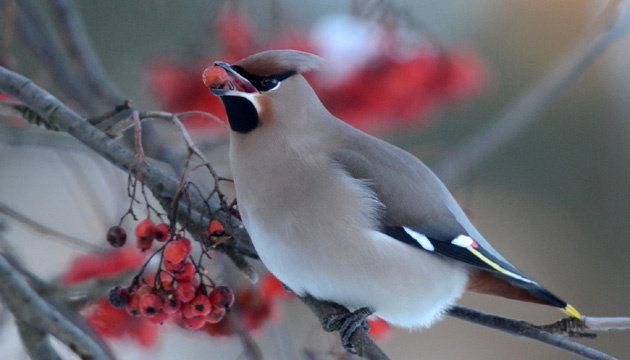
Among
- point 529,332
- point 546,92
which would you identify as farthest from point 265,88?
point 546,92

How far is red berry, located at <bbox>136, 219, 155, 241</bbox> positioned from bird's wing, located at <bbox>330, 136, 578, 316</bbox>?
0.43 m

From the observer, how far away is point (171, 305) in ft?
4.55

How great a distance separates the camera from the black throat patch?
1493 mm

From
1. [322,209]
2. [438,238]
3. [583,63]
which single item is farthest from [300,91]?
[583,63]

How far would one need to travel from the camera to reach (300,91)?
62.2 inches

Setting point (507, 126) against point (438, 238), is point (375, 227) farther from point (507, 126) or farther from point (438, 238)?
point (507, 126)

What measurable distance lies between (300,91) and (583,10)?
13.2 ft

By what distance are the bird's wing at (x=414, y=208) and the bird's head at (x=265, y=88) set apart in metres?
0.14

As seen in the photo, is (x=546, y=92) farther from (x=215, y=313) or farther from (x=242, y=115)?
(x=215, y=313)

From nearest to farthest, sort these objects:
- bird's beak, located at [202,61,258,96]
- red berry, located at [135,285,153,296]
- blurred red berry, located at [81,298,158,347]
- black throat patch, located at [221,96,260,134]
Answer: bird's beak, located at [202,61,258,96]
red berry, located at [135,285,153,296]
black throat patch, located at [221,96,260,134]
blurred red berry, located at [81,298,158,347]

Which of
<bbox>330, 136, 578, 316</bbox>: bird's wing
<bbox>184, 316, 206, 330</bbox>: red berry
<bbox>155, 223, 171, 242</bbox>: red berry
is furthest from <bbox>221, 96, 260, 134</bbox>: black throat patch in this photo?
<bbox>184, 316, 206, 330</bbox>: red berry

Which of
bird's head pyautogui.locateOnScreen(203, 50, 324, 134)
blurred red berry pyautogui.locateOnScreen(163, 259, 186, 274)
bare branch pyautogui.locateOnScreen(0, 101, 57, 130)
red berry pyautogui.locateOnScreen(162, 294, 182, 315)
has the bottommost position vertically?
red berry pyautogui.locateOnScreen(162, 294, 182, 315)

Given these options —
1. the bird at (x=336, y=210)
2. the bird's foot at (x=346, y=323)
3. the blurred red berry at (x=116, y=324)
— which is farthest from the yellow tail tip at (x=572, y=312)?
the blurred red berry at (x=116, y=324)

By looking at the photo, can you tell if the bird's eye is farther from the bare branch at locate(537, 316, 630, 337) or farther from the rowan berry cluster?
the bare branch at locate(537, 316, 630, 337)
